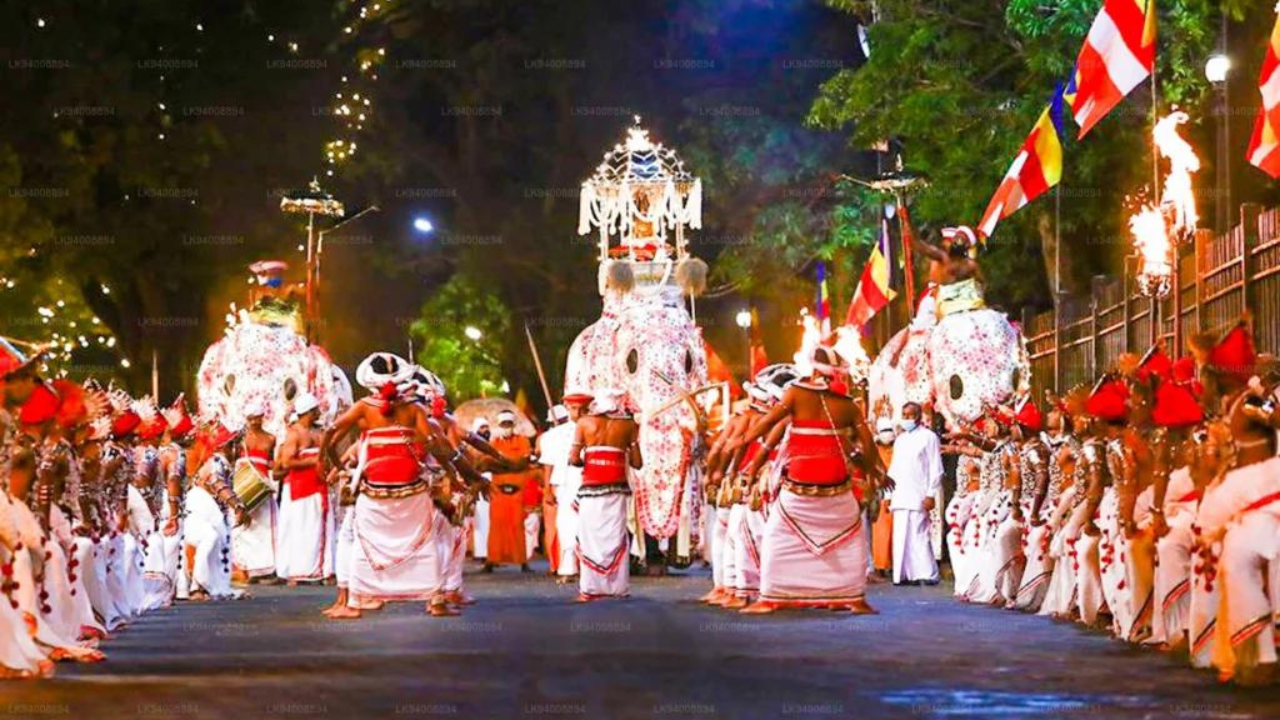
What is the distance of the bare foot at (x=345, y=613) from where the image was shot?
18.6m

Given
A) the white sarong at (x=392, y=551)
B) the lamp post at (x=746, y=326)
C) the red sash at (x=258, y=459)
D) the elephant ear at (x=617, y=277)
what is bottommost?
the white sarong at (x=392, y=551)

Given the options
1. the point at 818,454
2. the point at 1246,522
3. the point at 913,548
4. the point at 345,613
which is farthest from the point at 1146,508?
the point at 913,548

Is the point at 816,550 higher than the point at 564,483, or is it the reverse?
the point at 564,483

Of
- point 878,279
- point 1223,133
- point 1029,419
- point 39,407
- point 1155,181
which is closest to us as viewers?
point 39,407

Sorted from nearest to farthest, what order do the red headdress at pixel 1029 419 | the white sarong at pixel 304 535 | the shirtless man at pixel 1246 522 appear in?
the shirtless man at pixel 1246 522 < the red headdress at pixel 1029 419 < the white sarong at pixel 304 535

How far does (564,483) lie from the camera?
1046 inches

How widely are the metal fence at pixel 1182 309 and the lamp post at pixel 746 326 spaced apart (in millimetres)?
18280

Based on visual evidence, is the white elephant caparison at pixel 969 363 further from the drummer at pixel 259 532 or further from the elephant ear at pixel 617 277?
the drummer at pixel 259 532

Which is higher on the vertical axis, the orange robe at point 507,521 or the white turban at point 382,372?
the white turban at point 382,372

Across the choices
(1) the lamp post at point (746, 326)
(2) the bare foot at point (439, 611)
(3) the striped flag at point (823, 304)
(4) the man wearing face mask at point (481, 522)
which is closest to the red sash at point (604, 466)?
(2) the bare foot at point (439, 611)

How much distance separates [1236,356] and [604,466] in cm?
962

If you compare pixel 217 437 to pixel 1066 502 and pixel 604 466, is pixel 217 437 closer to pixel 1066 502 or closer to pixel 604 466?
pixel 604 466

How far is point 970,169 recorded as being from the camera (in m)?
28.2

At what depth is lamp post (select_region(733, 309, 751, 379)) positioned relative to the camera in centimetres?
4762
